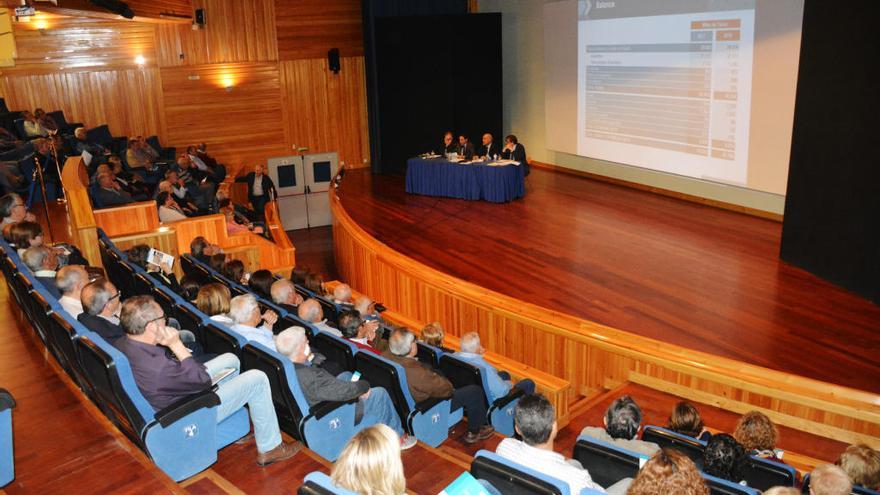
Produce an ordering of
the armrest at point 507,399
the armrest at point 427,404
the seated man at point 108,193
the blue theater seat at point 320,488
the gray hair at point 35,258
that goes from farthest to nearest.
Answer: the seated man at point 108,193 → the gray hair at point 35,258 → the armrest at point 507,399 → the armrest at point 427,404 → the blue theater seat at point 320,488

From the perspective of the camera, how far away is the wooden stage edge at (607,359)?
14.3ft

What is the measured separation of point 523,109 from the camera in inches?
476

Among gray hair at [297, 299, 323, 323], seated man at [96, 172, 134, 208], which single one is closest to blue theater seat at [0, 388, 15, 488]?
gray hair at [297, 299, 323, 323]

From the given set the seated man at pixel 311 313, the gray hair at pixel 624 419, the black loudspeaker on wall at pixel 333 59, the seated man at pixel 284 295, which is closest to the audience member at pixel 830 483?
the gray hair at pixel 624 419

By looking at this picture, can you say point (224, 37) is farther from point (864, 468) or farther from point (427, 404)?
point (864, 468)

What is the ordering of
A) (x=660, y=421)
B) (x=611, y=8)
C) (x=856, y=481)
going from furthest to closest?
1. (x=611, y=8)
2. (x=660, y=421)
3. (x=856, y=481)

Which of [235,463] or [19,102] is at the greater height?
[19,102]

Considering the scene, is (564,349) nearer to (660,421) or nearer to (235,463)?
(660,421)

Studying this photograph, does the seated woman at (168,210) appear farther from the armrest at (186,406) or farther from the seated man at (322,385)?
the armrest at (186,406)

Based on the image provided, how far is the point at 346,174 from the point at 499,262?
598cm

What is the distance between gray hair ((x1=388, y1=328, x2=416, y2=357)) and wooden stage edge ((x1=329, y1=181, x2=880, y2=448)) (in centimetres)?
188

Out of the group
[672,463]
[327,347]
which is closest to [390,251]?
[327,347]

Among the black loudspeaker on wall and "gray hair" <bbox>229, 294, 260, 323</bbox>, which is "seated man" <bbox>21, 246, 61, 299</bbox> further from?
the black loudspeaker on wall

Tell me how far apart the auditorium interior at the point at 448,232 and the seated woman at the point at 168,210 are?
0.02 meters
